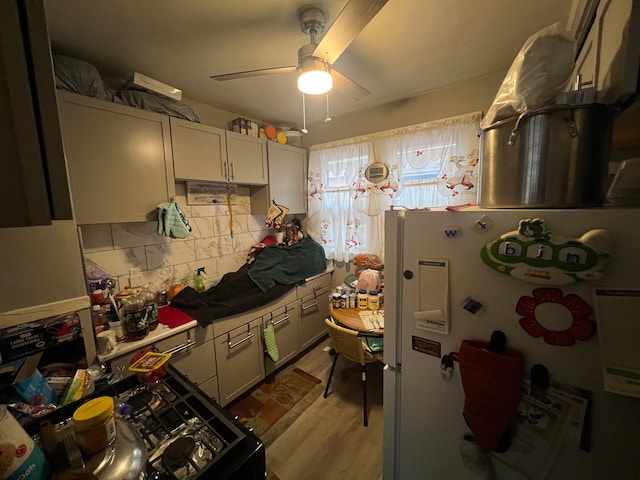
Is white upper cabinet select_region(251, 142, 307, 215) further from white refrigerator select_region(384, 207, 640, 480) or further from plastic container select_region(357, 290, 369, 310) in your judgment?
white refrigerator select_region(384, 207, 640, 480)

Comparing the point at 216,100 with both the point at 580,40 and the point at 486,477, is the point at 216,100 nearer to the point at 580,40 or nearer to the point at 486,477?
the point at 580,40

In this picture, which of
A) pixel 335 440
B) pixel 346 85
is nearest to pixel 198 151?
pixel 346 85

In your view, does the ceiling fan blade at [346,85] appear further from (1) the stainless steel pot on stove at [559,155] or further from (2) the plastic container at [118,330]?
(2) the plastic container at [118,330]

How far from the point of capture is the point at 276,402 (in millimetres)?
1887

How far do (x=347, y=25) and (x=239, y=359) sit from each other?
6.85 ft

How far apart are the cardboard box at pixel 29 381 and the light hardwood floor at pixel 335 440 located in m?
1.16

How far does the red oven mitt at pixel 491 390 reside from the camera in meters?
0.68

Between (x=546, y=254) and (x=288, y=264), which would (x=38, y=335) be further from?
(x=546, y=254)

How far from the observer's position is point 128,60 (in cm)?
150

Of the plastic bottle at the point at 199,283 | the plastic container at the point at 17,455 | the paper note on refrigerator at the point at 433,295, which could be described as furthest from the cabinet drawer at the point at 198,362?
the paper note on refrigerator at the point at 433,295

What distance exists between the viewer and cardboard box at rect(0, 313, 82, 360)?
0.91 m

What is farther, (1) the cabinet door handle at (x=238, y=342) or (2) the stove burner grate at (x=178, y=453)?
(1) the cabinet door handle at (x=238, y=342)

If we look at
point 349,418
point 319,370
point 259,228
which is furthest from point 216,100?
point 349,418

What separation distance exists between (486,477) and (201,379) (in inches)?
62.3
